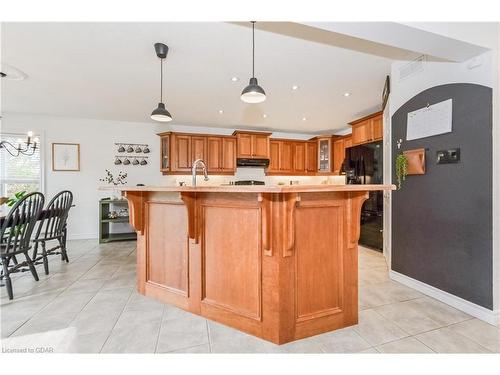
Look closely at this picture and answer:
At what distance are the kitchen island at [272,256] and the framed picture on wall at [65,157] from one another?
4.27 metres

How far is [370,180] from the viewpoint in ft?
13.4

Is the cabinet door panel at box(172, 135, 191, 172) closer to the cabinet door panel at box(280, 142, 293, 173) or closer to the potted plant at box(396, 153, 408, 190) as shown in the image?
the cabinet door panel at box(280, 142, 293, 173)

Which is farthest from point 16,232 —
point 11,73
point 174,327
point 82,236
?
point 82,236

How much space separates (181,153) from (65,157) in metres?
2.36

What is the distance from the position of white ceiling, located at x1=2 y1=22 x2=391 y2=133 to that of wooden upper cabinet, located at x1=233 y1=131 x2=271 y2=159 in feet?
2.52

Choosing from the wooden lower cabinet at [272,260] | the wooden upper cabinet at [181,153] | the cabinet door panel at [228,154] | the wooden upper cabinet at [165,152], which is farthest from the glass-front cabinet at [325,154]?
the wooden lower cabinet at [272,260]

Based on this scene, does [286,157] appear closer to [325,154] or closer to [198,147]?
[325,154]

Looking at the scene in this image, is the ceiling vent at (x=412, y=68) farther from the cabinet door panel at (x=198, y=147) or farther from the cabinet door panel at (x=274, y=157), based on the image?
the cabinet door panel at (x=198, y=147)

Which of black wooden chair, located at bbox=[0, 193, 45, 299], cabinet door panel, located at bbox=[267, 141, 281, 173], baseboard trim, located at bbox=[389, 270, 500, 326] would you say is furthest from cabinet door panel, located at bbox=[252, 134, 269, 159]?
black wooden chair, located at bbox=[0, 193, 45, 299]

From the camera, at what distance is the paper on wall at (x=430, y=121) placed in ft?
7.46

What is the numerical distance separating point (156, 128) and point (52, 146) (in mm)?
2061

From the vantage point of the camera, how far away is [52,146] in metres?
4.98
